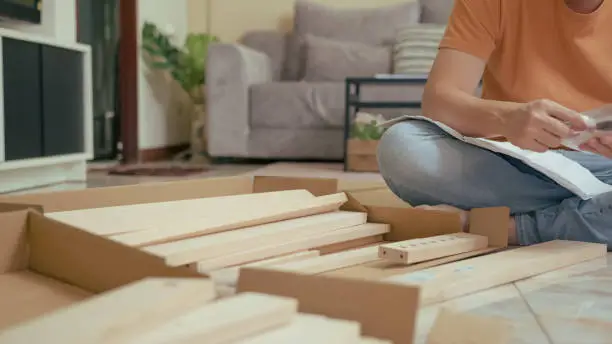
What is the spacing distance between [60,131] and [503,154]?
5.80ft

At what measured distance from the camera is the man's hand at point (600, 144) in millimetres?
1022

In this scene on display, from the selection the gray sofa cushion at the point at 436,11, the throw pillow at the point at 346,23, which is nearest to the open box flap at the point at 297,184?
the throw pillow at the point at 346,23

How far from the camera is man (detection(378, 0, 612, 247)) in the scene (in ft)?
3.86

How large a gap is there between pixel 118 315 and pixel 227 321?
75mm

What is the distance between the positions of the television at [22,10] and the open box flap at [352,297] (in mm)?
1912

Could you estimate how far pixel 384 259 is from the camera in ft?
3.09

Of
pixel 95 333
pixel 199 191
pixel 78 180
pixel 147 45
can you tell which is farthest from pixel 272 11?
pixel 95 333

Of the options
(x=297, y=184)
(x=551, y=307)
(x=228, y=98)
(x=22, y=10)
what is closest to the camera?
(x=551, y=307)

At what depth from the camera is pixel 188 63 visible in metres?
3.68

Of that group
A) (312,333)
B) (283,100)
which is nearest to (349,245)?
(312,333)

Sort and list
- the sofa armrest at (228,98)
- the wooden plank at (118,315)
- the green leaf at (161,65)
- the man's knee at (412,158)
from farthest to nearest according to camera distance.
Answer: the green leaf at (161,65), the sofa armrest at (228,98), the man's knee at (412,158), the wooden plank at (118,315)

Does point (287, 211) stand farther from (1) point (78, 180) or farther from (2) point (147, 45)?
(2) point (147, 45)

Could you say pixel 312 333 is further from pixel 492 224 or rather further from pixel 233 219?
pixel 492 224

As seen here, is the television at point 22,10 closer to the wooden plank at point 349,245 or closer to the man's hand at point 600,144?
the wooden plank at point 349,245
